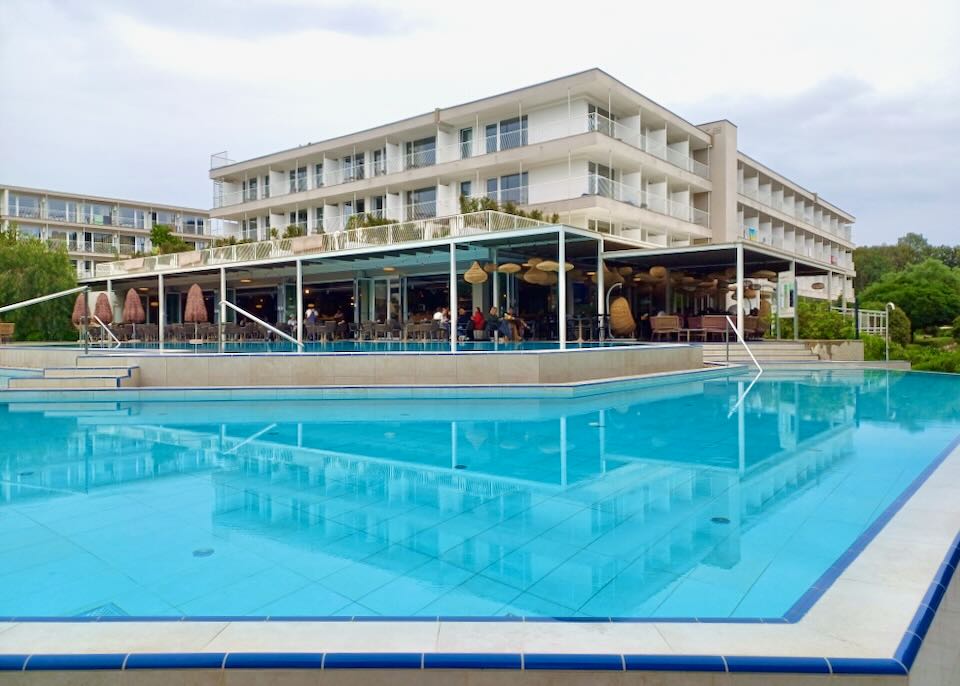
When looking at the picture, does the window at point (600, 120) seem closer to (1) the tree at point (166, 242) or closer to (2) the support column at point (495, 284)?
(2) the support column at point (495, 284)

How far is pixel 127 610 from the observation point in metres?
2.93

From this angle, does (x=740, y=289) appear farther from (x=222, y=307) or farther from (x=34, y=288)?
(x=34, y=288)

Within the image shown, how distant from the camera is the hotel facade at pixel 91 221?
153 feet

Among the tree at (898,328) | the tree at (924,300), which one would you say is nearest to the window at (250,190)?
the tree at (898,328)

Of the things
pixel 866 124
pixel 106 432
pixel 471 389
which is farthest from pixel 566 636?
pixel 866 124

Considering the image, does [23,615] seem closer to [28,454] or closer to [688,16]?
[28,454]

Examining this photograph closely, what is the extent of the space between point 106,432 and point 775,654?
28.1ft

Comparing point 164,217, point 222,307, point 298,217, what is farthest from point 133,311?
point 164,217

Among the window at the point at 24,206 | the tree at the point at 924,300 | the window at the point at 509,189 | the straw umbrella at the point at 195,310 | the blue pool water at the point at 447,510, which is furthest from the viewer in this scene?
the window at the point at 24,206

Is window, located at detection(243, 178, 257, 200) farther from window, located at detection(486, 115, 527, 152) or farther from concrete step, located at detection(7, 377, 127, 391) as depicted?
concrete step, located at detection(7, 377, 127, 391)

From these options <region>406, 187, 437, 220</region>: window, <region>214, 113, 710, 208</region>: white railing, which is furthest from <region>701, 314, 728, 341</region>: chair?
<region>406, 187, 437, 220</region>: window

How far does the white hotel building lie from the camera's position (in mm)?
23875

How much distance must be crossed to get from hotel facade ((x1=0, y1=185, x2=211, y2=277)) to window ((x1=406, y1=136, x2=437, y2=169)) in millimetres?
26136

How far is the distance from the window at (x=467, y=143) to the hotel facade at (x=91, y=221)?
29.1 meters
